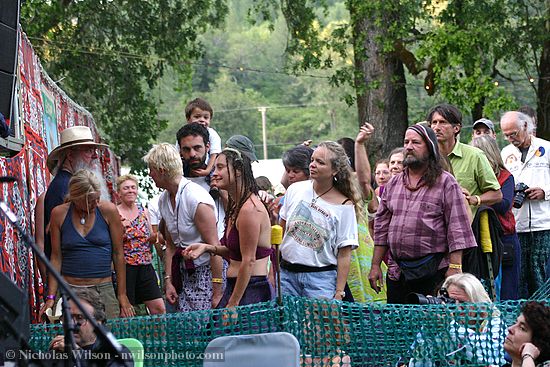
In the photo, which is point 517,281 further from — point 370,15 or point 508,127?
point 370,15

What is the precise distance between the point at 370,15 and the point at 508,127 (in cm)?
658

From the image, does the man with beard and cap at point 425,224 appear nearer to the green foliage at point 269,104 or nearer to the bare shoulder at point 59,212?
the bare shoulder at point 59,212

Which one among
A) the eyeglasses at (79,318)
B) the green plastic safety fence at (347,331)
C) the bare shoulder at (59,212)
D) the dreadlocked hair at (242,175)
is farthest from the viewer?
the bare shoulder at (59,212)

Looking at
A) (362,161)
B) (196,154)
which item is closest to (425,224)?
(362,161)

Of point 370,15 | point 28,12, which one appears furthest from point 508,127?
point 28,12

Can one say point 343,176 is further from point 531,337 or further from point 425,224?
point 531,337

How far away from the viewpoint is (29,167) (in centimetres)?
959

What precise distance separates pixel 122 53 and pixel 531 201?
11.4m

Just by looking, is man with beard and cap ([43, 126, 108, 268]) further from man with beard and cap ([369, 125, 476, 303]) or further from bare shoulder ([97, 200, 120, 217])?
man with beard and cap ([369, 125, 476, 303])

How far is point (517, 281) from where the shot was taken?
9.25 metres

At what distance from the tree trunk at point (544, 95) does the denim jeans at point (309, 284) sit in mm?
9542

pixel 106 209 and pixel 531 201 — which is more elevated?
pixel 106 209

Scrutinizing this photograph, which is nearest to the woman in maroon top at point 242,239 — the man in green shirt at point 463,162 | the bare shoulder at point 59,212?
the bare shoulder at point 59,212

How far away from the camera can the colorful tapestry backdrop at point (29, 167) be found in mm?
8508
